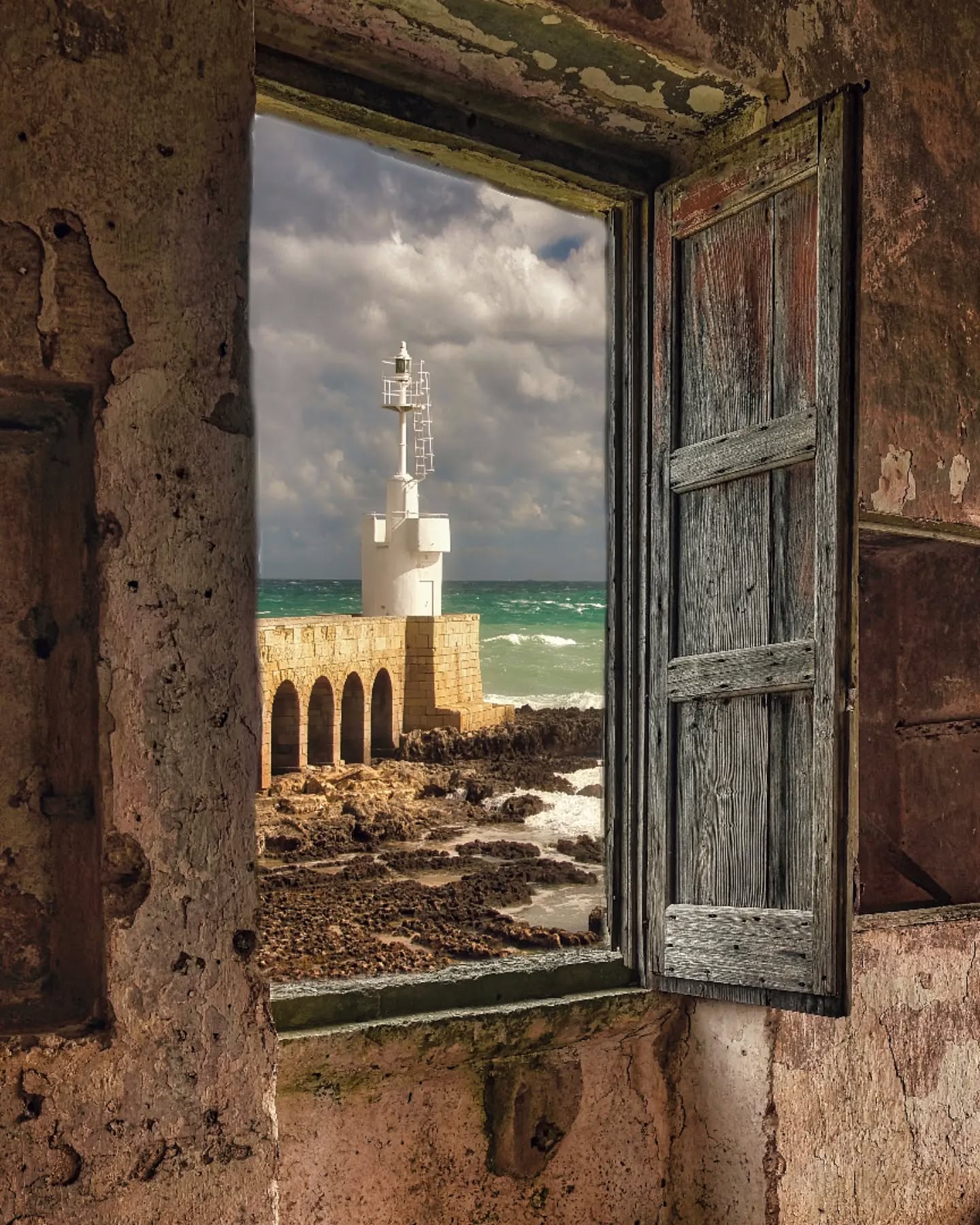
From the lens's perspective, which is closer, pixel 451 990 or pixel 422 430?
pixel 451 990

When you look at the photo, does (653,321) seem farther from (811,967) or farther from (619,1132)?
(619,1132)

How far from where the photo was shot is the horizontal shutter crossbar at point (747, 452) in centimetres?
230

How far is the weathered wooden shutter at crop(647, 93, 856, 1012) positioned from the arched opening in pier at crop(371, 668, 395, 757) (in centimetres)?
1694

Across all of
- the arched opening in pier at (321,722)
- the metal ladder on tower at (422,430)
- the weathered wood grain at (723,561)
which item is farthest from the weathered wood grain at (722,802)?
the metal ladder on tower at (422,430)

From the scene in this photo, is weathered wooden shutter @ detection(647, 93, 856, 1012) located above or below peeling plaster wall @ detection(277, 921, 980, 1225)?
above

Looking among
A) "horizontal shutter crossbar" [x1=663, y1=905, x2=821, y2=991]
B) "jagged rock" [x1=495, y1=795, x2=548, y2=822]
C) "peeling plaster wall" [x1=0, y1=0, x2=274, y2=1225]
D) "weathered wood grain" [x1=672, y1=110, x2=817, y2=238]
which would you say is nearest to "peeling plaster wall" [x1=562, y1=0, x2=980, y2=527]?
"weathered wood grain" [x1=672, y1=110, x2=817, y2=238]

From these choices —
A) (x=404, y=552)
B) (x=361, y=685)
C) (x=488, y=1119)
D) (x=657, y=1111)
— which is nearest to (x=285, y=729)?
(x=361, y=685)

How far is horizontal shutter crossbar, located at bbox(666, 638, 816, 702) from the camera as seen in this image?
2.31 m

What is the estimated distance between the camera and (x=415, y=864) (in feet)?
29.2

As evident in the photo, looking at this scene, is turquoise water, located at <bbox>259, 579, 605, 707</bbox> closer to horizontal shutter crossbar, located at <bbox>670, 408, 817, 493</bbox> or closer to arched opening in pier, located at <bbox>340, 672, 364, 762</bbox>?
arched opening in pier, located at <bbox>340, 672, 364, 762</bbox>

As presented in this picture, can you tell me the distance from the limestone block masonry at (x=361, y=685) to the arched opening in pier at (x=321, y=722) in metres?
0.02

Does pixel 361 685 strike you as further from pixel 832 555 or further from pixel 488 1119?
pixel 832 555

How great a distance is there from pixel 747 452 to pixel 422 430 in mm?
29569

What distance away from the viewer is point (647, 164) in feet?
9.07
